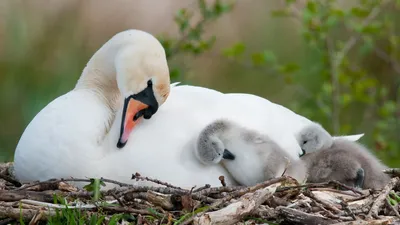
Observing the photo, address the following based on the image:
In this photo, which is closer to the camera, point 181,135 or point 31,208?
point 31,208

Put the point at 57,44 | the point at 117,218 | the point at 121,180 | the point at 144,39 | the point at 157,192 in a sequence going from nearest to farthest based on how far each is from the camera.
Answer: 1. the point at 117,218
2. the point at 157,192
3. the point at 121,180
4. the point at 144,39
5. the point at 57,44

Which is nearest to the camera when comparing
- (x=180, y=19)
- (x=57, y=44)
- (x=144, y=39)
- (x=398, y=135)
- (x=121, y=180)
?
(x=121, y=180)

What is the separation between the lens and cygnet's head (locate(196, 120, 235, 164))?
479 centimetres

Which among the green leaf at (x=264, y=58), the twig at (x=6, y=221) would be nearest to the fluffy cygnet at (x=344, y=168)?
the twig at (x=6, y=221)

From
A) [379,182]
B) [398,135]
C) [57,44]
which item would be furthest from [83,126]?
[398,135]

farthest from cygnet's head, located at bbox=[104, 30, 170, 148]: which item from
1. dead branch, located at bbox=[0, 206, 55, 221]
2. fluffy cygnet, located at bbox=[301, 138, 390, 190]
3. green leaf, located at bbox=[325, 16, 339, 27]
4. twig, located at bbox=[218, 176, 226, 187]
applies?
green leaf, located at bbox=[325, 16, 339, 27]

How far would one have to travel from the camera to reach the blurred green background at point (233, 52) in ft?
26.8

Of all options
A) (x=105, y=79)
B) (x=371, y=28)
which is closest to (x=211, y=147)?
(x=105, y=79)

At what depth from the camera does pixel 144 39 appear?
204 inches

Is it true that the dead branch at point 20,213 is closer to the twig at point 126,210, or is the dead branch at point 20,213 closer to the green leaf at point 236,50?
the twig at point 126,210

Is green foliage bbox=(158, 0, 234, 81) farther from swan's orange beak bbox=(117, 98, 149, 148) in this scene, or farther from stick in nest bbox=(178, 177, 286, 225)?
stick in nest bbox=(178, 177, 286, 225)

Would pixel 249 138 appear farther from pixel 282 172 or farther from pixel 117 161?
pixel 117 161

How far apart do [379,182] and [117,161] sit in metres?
1.56

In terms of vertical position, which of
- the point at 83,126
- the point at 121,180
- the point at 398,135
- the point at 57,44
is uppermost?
the point at 57,44
